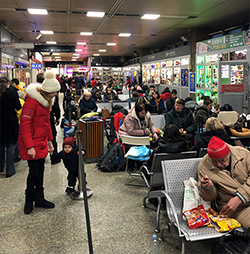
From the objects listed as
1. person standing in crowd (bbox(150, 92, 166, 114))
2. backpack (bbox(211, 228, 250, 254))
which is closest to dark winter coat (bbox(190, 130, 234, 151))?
backpack (bbox(211, 228, 250, 254))

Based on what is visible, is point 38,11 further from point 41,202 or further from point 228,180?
point 228,180

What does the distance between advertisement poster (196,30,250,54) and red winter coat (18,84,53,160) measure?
320 inches

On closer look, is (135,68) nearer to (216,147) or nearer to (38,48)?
(38,48)

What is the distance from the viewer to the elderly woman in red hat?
111 inches

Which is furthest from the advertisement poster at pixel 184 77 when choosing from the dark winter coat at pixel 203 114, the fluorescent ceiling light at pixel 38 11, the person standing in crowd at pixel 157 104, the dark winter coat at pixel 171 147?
the dark winter coat at pixel 171 147

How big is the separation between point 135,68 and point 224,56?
16.5 m

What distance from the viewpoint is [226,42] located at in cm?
1077

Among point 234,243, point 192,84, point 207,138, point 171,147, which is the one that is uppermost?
point 192,84

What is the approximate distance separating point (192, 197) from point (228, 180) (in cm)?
41

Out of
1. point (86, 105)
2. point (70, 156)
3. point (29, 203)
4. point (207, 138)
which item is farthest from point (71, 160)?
point (86, 105)

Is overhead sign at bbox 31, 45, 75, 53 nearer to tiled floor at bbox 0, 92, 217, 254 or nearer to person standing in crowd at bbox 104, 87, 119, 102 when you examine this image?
person standing in crowd at bbox 104, 87, 119, 102

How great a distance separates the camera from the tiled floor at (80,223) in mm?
3160

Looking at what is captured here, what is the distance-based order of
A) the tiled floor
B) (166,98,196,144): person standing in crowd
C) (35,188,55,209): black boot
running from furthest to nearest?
(166,98,196,144): person standing in crowd
(35,188,55,209): black boot
the tiled floor

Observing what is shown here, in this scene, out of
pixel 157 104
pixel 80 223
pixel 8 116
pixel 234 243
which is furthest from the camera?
pixel 157 104
